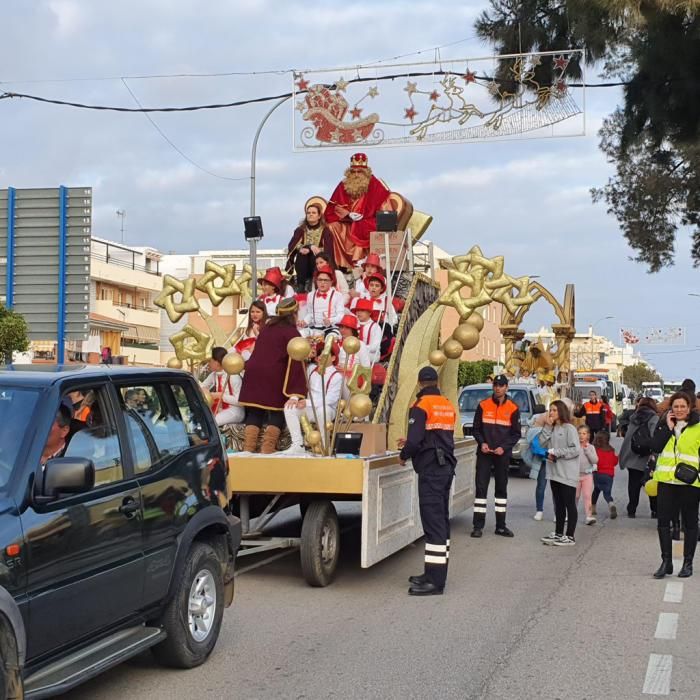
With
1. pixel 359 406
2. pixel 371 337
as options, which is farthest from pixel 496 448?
pixel 359 406

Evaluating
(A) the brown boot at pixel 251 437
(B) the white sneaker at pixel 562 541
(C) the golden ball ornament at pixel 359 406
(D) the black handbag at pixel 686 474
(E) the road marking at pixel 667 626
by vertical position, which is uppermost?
(C) the golden ball ornament at pixel 359 406

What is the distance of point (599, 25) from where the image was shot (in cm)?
1415

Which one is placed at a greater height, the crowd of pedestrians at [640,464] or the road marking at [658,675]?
the crowd of pedestrians at [640,464]

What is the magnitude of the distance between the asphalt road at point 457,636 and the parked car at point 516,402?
419 inches

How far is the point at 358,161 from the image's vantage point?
14.1 m

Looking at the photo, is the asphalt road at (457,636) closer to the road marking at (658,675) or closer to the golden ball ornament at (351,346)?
the road marking at (658,675)

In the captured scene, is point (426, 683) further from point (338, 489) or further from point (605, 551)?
point (605, 551)

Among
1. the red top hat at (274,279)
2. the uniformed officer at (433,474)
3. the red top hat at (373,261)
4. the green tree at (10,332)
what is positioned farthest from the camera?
the green tree at (10,332)

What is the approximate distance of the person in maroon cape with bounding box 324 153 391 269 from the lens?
13.5 meters

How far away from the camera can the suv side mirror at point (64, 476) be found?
4684 mm

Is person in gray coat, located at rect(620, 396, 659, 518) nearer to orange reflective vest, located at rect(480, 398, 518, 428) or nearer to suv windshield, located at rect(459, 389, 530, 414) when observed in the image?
orange reflective vest, located at rect(480, 398, 518, 428)

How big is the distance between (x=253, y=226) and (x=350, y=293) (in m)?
4.66

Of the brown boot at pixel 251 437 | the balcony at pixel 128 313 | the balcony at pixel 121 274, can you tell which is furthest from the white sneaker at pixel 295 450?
the balcony at pixel 128 313

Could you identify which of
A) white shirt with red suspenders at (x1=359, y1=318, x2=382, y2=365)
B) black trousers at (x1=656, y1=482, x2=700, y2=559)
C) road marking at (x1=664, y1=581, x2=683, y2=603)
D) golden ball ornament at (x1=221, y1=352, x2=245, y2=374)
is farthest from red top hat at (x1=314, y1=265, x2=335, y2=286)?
road marking at (x1=664, y1=581, x2=683, y2=603)
